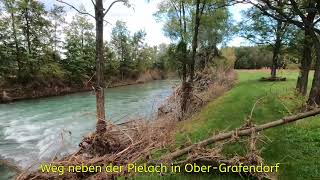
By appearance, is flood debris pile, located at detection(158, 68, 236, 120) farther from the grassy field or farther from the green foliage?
the green foliage

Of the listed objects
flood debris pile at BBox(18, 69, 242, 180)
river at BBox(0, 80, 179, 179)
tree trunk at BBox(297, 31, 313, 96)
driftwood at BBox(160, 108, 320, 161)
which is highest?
tree trunk at BBox(297, 31, 313, 96)

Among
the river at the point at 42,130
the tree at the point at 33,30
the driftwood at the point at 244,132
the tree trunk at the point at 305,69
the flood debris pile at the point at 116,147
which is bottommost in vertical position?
the river at the point at 42,130

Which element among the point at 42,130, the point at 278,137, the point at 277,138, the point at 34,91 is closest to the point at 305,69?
the point at 278,137


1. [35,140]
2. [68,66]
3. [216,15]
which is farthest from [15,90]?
[216,15]

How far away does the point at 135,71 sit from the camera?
54469 mm

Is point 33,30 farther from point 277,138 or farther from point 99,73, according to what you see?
point 277,138

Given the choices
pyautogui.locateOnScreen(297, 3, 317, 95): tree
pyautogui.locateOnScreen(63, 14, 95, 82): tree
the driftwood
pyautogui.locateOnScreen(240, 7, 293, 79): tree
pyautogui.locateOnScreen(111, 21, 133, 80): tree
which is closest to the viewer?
the driftwood

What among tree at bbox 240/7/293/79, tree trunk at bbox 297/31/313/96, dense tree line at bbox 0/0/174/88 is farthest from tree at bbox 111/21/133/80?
tree trunk at bbox 297/31/313/96

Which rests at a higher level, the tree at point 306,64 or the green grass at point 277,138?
the tree at point 306,64

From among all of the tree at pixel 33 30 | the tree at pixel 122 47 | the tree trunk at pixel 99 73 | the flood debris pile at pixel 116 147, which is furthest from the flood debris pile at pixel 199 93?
the tree at pixel 122 47

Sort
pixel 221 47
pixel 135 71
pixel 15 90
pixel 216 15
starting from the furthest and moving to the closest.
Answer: pixel 135 71 → pixel 221 47 → pixel 15 90 → pixel 216 15

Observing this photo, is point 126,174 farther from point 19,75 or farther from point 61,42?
point 61,42

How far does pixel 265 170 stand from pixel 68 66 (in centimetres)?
3697

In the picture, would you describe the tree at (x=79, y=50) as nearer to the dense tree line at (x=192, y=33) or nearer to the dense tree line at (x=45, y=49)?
the dense tree line at (x=45, y=49)
